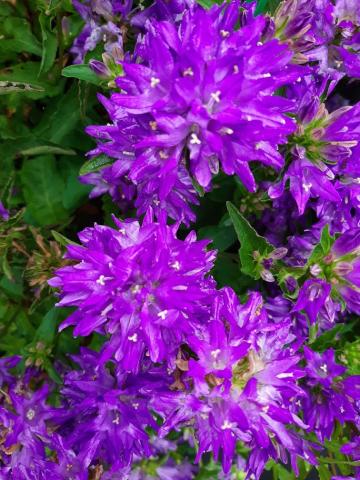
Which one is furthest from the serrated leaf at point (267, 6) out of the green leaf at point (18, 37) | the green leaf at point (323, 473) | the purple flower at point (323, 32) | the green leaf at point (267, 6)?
the green leaf at point (323, 473)

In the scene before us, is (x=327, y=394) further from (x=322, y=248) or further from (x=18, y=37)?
(x=18, y=37)

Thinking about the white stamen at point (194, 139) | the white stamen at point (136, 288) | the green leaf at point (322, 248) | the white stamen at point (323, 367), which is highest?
the white stamen at point (194, 139)

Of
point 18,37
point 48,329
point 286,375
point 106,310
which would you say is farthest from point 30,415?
Result: point 18,37

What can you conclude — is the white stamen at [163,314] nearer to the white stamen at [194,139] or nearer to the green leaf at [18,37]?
the white stamen at [194,139]

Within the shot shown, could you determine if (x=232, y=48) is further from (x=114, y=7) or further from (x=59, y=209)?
(x=59, y=209)

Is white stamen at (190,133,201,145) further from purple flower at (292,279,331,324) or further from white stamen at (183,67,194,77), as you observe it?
purple flower at (292,279,331,324)

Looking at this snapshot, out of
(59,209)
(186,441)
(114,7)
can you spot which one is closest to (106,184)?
(59,209)

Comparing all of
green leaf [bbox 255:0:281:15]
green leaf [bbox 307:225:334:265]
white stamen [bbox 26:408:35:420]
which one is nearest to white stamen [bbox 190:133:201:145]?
green leaf [bbox 307:225:334:265]
